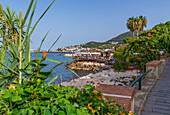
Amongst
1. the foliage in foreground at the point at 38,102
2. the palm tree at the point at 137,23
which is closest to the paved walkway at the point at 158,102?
the foliage in foreground at the point at 38,102

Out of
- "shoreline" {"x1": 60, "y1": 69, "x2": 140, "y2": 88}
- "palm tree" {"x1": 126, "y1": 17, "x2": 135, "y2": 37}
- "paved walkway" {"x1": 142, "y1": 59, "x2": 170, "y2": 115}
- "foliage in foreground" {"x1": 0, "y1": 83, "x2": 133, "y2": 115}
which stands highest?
"palm tree" {"x1": 126, "y1": 17, "x2": 135, "y2": 37}

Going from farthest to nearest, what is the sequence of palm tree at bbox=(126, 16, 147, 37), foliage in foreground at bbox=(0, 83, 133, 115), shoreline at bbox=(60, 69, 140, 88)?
palm tree at bbox=(126, 16, 147, 37) < shoreline at bbox=(60, 69, 140, 88) < foliage in foreground at bbox=(0, 83, 133, 115)

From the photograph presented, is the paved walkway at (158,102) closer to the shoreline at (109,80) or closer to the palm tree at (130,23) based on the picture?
the shoreline at (109,80)

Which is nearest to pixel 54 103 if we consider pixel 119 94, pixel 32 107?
pixel 32 107

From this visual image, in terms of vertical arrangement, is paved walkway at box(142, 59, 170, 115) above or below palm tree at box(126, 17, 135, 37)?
below

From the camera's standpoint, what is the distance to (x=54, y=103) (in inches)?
56.8

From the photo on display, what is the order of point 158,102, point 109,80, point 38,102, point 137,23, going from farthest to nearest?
point 137,23, point 109,80, point 158,102, point 38,102

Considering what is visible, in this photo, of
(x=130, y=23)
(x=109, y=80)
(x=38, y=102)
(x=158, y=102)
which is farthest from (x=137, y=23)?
(x=38, y=102)

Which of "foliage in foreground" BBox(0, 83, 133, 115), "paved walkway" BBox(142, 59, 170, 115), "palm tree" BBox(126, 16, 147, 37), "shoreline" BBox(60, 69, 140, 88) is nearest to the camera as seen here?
"foliage in foreground" BBox(0, 83, 133, 115)

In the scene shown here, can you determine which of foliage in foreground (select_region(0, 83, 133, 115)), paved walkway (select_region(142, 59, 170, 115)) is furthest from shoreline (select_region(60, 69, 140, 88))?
foliage in foreground (select_region(0, 83, 133, 115))

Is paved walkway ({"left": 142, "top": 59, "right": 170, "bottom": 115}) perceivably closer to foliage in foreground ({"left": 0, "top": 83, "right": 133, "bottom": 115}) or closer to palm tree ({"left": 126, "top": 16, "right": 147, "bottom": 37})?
foliage in foreground ({"left": 0, "top": 83, "right": 133, "bottom": 115})

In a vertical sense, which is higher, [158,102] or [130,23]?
[130,23]

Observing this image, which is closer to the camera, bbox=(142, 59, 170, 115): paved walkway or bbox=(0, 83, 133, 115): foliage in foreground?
bbox=(0, 83, 133, 115): foliage in foreground

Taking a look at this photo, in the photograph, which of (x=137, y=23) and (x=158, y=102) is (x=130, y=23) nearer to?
(x=137, y=23)
